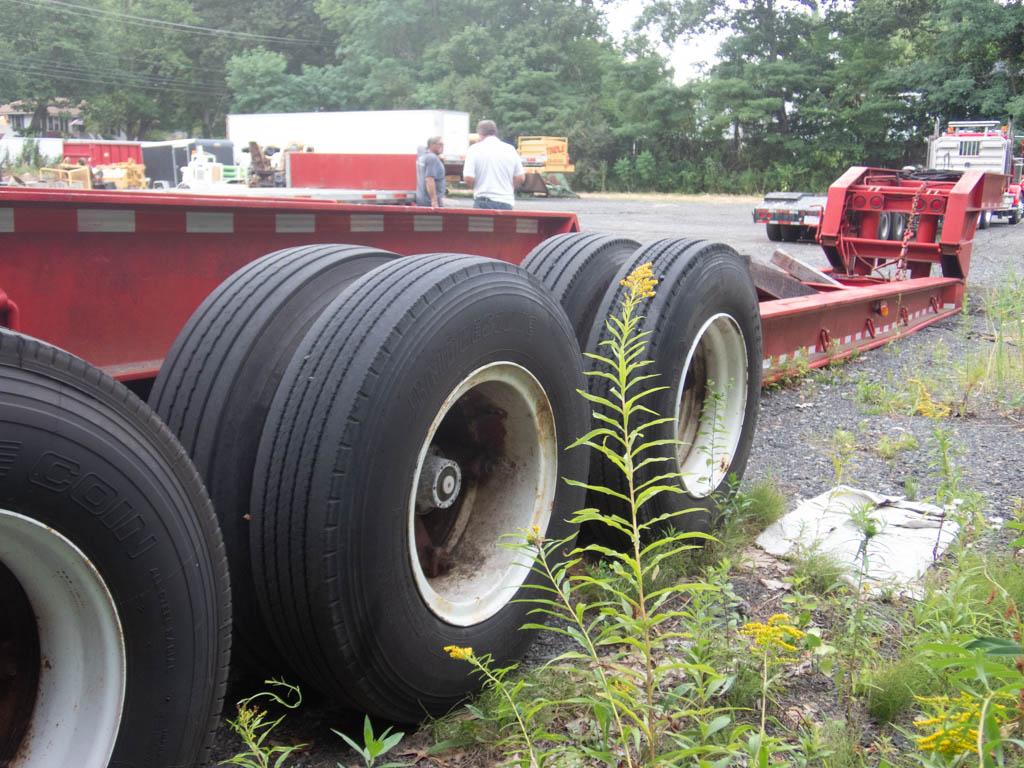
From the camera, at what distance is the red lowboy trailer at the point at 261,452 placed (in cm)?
163

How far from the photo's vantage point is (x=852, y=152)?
135 feet

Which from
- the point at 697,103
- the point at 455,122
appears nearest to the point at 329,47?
the point at 697,103

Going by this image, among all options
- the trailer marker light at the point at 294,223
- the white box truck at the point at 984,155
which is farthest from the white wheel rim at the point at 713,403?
the white box truck at the point at 984,155

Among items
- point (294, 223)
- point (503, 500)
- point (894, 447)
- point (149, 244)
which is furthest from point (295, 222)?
point (894, 447)

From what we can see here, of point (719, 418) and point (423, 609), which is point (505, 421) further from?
point (719, 418)

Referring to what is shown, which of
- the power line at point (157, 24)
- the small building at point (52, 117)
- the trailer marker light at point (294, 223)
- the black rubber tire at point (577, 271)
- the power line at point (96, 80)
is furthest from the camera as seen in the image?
the small building at point (52, 117)

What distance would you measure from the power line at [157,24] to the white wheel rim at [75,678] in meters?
68.4

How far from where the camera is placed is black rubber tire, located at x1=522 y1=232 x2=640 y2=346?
3572 mm

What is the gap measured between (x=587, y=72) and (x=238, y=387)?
52.1 metres

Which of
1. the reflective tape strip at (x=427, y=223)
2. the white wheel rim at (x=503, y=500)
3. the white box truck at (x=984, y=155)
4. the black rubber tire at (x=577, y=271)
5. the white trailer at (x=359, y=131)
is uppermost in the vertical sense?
the white trailer at (x=359, y=131)

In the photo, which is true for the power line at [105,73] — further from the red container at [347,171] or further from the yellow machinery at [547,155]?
the red container at [347,171]

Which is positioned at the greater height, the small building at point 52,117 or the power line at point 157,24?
the power line at point 157,24

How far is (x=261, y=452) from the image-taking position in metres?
2.20

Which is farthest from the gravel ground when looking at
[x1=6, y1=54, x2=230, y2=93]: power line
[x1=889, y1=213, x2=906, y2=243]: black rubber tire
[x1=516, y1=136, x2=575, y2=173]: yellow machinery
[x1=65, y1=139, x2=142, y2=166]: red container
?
[x1=6, y1=54, x2=230, y2=93]: power line
